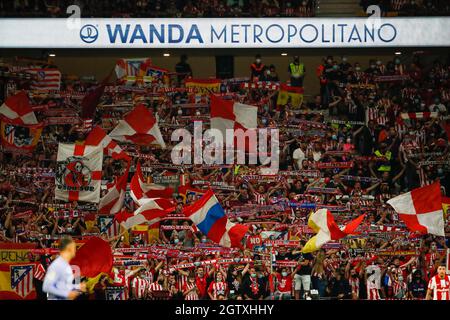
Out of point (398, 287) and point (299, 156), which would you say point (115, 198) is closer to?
point (299, 156)

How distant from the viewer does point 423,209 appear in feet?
56.5

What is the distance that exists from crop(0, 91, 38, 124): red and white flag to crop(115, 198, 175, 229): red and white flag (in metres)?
5.01

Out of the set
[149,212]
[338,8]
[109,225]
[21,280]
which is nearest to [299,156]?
[338,8]

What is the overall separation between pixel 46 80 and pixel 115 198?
5.58 m

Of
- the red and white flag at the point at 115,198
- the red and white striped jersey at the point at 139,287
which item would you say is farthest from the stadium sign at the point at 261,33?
the red and white striped jersey at the point at 139,287

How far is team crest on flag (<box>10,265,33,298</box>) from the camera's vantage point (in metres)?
17.6

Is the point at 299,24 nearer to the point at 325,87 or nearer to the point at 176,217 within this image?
the point at 325,87

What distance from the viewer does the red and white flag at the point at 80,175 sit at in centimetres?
2041

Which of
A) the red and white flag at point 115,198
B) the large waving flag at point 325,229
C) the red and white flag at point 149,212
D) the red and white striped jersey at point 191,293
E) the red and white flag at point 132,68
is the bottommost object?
the red and white striped jersey at point 191,293

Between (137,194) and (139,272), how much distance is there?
55.1 inches

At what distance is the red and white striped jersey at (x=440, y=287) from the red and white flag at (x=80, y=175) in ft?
22.8

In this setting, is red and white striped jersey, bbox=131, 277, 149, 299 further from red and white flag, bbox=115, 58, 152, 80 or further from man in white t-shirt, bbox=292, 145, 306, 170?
red and white flag, bbox=115, 58, 152, 80

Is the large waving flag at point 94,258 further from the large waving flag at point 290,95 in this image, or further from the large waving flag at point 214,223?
the large waving flag at point 290,95
